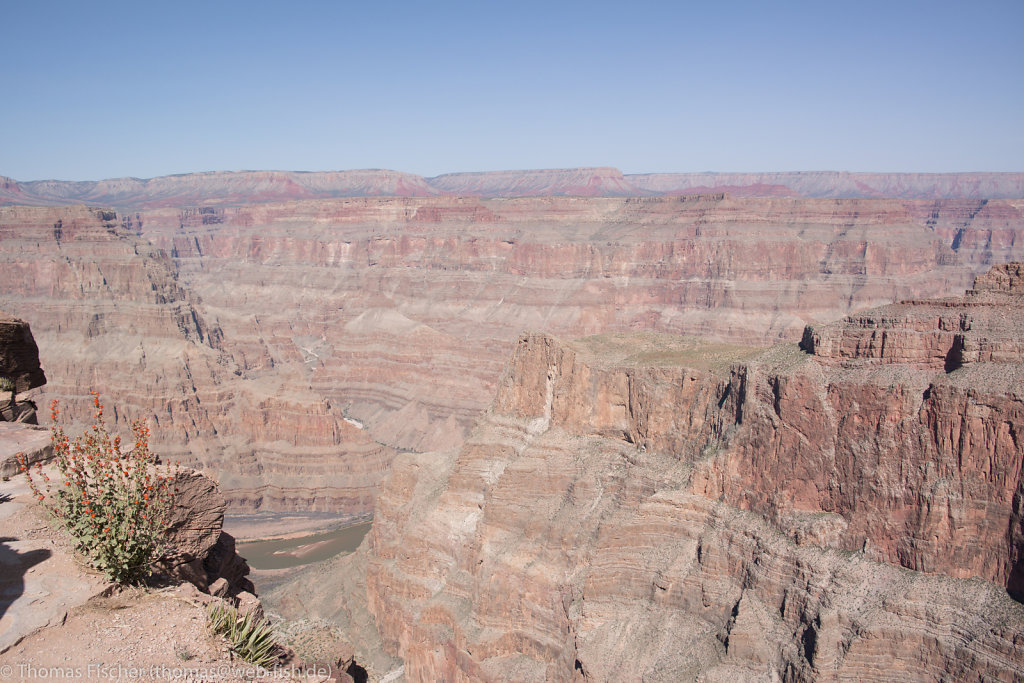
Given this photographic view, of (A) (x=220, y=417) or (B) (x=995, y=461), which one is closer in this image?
(B) (x=995, y=461)

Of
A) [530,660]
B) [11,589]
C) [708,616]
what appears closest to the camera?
[11,589]

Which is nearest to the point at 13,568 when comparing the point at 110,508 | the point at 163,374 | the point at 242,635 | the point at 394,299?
the point at 110,508

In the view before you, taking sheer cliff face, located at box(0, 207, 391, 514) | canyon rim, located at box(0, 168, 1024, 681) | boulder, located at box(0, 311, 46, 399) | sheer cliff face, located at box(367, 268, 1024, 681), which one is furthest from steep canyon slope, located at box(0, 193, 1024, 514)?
boulder, located at box(0, 311, 46, 399)

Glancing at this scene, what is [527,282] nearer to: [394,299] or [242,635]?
[394,299]

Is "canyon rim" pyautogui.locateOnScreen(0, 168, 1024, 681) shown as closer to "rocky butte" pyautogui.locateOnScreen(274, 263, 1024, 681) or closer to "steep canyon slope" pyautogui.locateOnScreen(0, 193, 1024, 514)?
"rocky butte" pyautogui.locateOnScreen(274, 263, 1024, 681)

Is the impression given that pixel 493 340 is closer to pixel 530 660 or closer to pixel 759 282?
pixel 759 282

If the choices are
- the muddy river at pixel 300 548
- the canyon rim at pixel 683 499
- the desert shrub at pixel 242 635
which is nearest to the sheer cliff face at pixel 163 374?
the canyon rim at pixel 683 499

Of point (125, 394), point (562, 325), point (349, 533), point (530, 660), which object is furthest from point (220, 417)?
point (530, 660)
